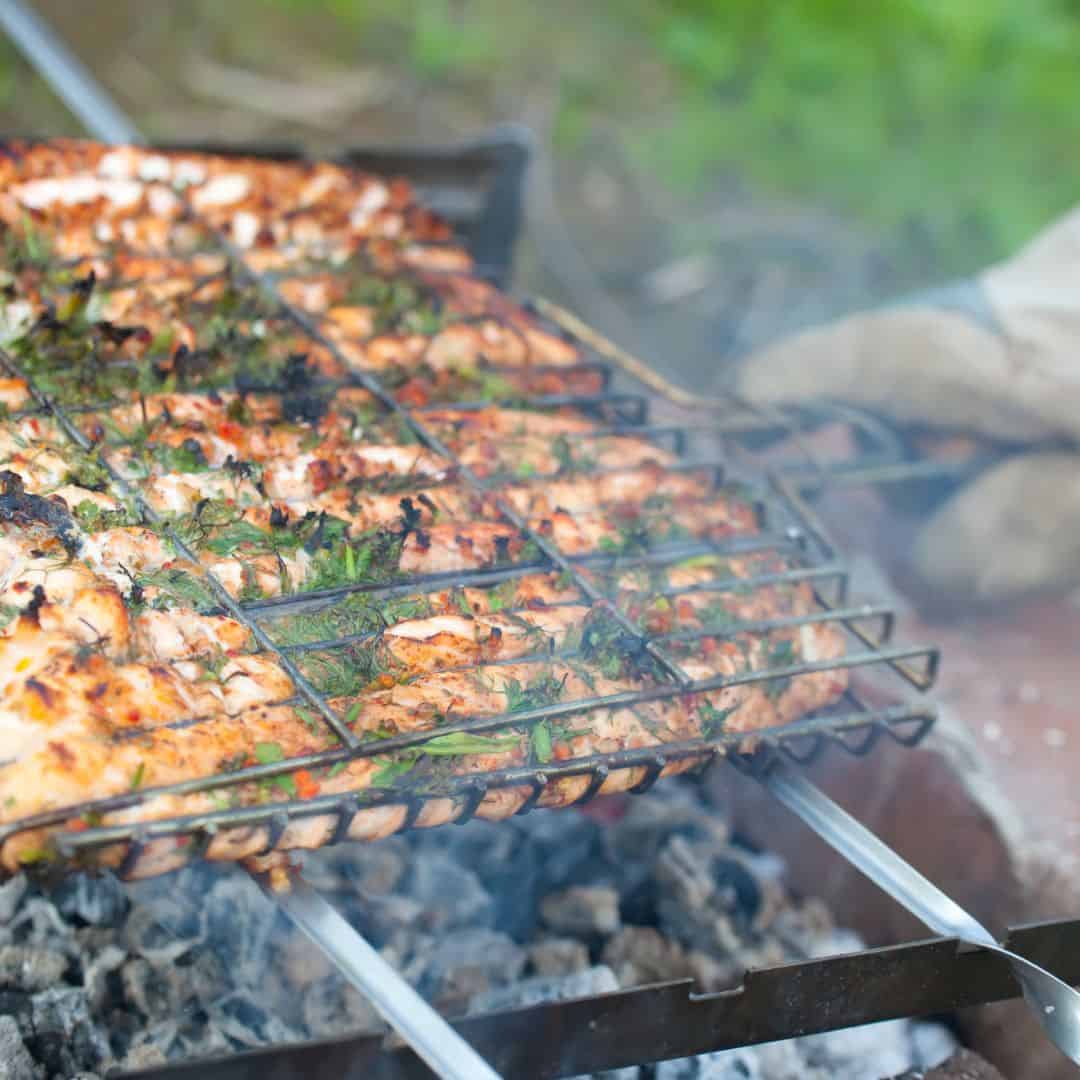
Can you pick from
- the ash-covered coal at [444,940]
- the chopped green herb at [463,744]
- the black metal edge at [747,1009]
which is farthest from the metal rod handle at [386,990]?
the ash-covered coal at [444,940]

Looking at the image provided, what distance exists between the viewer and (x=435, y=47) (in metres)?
8.71

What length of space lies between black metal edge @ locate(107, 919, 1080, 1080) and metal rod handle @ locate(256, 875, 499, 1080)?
4 cm

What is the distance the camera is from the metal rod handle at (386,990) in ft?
6.82

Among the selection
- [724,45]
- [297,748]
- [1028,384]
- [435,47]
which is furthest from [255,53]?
[297,748]

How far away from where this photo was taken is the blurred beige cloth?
4.60 meters

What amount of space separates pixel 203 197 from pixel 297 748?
2.44 meters

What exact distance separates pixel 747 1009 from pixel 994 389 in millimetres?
2950

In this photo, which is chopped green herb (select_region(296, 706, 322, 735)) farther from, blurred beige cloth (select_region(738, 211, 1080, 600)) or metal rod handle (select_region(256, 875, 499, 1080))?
blurred beige cloth (select_region(738, 211, 1080, 600))

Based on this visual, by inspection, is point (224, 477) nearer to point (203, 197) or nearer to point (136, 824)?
point (136, 824)

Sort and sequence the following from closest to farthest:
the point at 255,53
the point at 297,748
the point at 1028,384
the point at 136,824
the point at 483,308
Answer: the point at 136,824 → the point at 297,748 → the point at 483,308 → the point at 1028,384 → the point at 255,53

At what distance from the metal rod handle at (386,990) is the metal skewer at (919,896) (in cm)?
95

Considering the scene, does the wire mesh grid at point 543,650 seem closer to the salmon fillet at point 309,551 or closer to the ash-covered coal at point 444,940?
the salmon fillet at point 309,551

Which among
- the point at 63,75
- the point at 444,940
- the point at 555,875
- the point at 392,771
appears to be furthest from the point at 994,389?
the point at 63,75

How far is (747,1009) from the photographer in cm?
237
